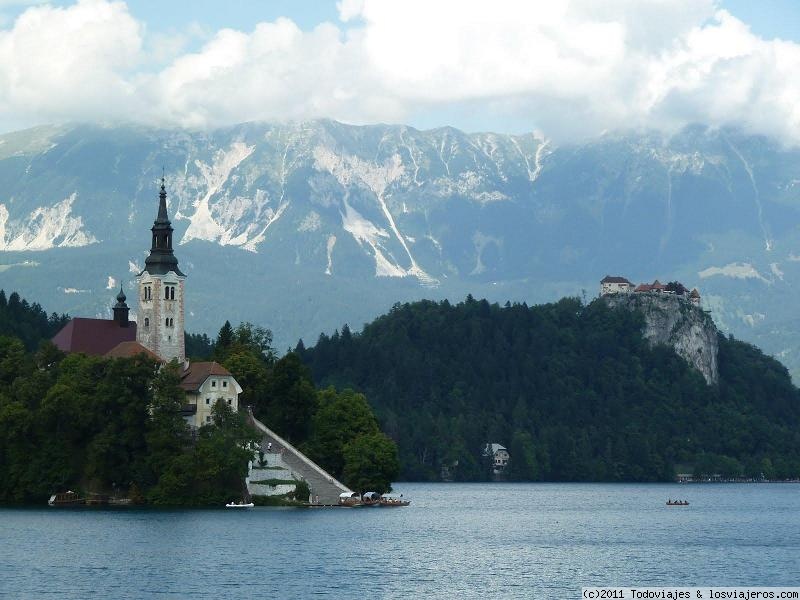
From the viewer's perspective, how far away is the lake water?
97.9m

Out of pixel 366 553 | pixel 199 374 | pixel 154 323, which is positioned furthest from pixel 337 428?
pixel 366 553

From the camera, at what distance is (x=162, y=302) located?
173 meters

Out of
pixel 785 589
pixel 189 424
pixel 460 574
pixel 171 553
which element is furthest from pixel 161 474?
pixel 785 589

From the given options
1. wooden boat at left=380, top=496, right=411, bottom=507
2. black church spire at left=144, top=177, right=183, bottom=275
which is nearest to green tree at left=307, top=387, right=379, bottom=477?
wooden boat at left=380, top=496, right=411, bottom=507

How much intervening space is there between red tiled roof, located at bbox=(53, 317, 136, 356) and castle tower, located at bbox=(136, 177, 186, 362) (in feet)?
9.76

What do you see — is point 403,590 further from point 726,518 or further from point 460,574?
point 726,518

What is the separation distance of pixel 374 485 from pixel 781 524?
3498 cm

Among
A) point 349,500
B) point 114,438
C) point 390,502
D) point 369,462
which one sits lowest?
point 349,500

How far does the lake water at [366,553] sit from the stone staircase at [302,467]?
14.0 feet

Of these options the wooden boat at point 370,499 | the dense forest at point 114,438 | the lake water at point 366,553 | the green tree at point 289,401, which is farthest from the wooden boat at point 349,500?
the dense forest at point 114,438

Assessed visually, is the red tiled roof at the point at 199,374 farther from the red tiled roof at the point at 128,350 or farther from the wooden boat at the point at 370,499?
the wooden boat at the point at 370,499

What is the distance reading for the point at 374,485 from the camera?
16062cm

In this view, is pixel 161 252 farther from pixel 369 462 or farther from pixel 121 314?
pixel 369 462

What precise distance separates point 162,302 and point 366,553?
63903mm
